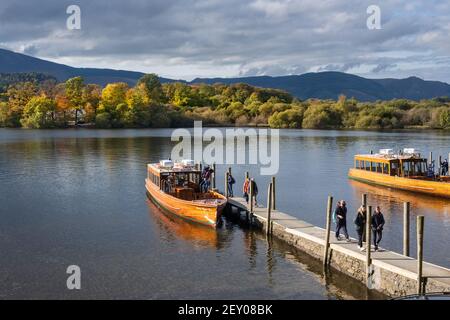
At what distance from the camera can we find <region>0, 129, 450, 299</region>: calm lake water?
25.8m

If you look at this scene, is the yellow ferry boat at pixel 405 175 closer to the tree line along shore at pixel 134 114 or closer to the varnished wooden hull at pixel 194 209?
the varnished wooden hull at pixel 194 209

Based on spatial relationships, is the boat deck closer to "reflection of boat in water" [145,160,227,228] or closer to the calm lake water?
the calm lake water

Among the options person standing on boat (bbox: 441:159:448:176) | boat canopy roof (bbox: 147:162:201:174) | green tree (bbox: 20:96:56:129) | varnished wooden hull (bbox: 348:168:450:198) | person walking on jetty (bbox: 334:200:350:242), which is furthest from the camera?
green tree (bbox: 20:96:56:129)

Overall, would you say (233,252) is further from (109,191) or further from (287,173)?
(287,173)

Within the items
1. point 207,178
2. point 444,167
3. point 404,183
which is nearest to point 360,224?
point 207,178

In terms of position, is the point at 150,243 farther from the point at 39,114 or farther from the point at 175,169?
the point at 39,114

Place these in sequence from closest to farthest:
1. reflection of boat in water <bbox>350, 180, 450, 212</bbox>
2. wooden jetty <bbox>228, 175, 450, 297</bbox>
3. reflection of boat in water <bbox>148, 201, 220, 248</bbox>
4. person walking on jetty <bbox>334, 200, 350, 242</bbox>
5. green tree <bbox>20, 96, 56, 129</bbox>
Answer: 1. wooden jetty <bbox>228, 175, 450, 297</bbox>
2. person walking on jetty <bbox>334, 200, 350, 242</bbox>
3. reflection of boat in water <bbox>148, 201, 220, 248</bbox>
4. reflection of boat in water <bbox>350, 180, 450, 212</bbox>
5. green tree <bbox>20, 96, 56, 129</bbox>

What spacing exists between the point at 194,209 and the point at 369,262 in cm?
1587

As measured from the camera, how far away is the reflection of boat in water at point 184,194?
37.4m

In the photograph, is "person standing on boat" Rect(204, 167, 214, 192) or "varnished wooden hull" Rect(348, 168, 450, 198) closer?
"person standing on boat" Rect(204, 167, 214, 192)

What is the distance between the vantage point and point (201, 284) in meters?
26.2

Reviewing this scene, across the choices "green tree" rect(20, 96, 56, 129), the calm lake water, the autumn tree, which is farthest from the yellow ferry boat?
the autumn tree
